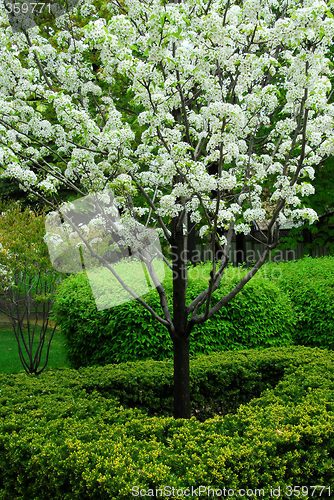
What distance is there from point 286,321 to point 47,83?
4969 millimetres

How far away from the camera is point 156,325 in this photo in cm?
555

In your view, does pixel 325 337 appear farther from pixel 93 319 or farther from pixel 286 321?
pixel 93 319

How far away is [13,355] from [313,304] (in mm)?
7142

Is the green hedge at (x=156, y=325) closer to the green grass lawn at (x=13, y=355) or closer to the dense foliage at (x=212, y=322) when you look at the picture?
the dense foliage at (x=212, y=322)

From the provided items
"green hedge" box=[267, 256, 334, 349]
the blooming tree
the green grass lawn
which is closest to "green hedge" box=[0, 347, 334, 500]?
the blooming tree

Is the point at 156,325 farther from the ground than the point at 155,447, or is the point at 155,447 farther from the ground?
the point at 156,325

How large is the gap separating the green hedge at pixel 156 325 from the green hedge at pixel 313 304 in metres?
0.34

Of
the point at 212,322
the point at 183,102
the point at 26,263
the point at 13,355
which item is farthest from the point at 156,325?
the point at 13,355

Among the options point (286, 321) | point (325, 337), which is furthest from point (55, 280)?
point (325, 337)

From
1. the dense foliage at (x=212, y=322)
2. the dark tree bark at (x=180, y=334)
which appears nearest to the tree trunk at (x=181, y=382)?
the dark tree bark at (x=180, y=334)

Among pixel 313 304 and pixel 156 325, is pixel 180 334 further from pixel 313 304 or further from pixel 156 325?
pixel 313 304

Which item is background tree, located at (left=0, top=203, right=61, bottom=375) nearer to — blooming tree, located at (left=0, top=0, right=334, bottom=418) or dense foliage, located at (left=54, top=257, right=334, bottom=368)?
dense foliage, located at (left=54, top=257, right=334, bottom=368)

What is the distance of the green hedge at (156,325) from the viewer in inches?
218

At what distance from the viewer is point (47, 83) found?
384 cm
